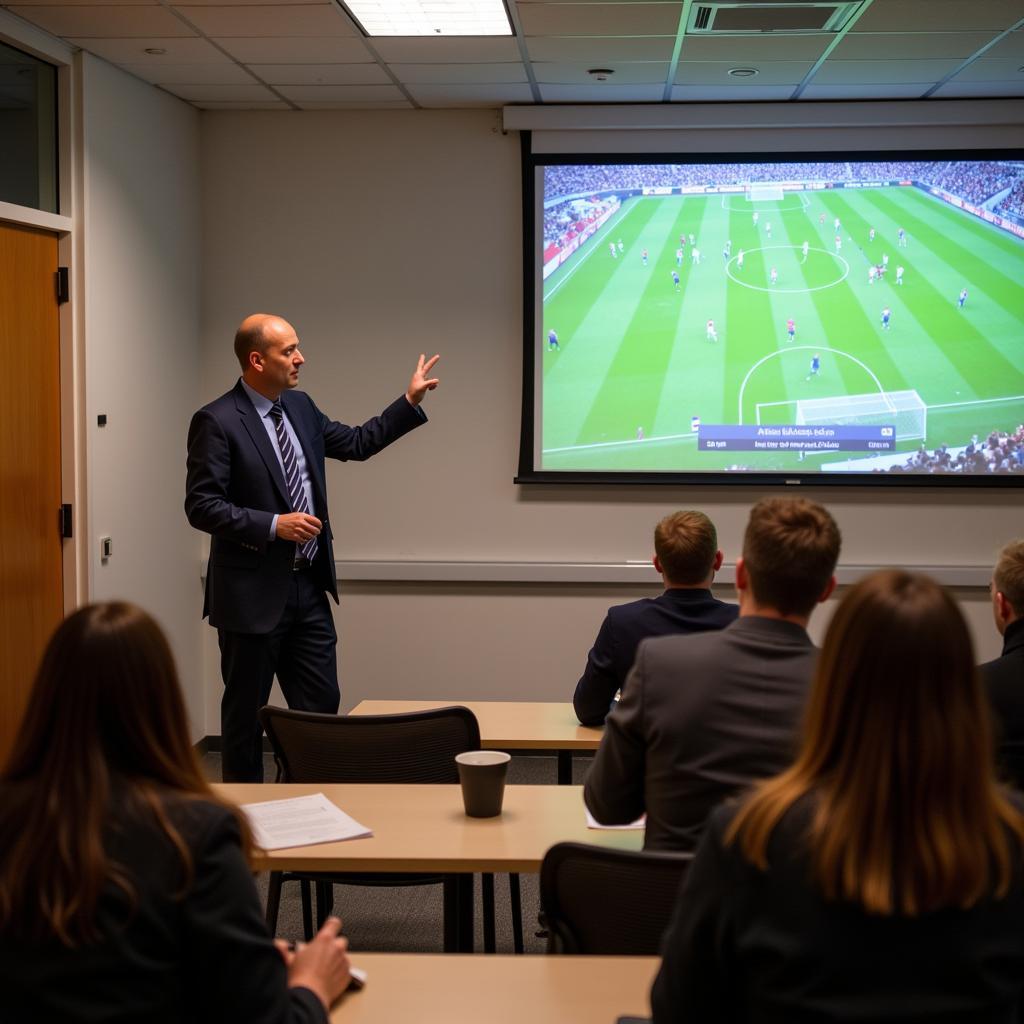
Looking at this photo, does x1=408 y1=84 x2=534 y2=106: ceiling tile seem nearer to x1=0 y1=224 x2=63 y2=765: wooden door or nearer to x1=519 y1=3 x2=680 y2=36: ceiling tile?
x1=519 y1=3 x2=680 y2=36: ceiling tile

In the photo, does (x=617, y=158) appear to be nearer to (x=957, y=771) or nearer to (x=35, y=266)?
(x=35, y=266)

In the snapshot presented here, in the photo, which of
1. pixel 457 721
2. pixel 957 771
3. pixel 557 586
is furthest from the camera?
pixel 557 586

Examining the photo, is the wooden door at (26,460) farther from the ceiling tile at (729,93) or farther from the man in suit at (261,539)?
the ceiling tile at (729,93)

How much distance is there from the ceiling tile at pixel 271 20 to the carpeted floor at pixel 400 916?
8.52 feet

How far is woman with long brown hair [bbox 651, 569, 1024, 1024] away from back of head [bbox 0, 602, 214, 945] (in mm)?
618

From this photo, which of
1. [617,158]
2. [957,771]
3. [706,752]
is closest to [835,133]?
[617,158]

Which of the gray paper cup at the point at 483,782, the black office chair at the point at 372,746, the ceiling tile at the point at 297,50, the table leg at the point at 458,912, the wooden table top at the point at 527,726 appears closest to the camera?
the gray paper cup at the point at 483,782

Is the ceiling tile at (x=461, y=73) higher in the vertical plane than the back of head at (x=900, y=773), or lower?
higher

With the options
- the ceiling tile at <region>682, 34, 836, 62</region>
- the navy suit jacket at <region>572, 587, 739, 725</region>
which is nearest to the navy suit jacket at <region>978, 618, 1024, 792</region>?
the navy suit jacket at <region>572, 587, 739, 725</region>

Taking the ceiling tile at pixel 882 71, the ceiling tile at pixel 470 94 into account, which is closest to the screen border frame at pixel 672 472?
the ceiling tile at pixel 470 94

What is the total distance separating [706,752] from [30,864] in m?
1.01

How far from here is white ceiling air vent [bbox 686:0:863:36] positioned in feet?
13.3

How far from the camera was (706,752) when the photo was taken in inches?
72.1

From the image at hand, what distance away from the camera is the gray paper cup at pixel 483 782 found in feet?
7.46
